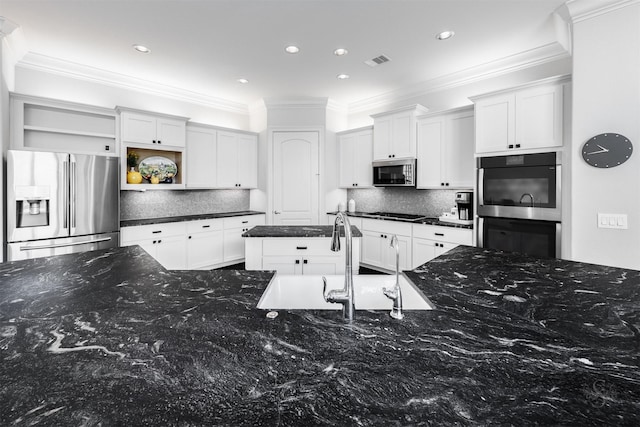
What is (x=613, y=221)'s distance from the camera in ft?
7.93

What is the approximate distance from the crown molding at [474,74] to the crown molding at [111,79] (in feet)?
8.87

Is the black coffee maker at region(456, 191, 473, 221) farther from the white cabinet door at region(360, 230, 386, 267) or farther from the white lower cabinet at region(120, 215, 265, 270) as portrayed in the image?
the white lower cabinet at region(120, 215, 265, 270)

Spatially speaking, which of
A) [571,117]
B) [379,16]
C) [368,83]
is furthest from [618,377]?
[368,83]

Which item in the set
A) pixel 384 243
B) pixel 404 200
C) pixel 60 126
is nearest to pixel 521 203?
pixel 384 243

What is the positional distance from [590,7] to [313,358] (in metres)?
3.57

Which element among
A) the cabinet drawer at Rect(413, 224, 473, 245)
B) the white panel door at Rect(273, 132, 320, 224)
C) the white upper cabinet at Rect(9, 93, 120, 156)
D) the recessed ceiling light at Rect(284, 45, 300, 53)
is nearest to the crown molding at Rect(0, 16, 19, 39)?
the white upper cabinet at Rect(9, 93, 120, 156)

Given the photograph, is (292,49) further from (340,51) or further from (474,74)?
(474,74)

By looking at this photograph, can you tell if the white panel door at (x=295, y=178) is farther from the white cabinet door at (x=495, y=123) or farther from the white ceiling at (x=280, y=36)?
the white cabinet door at (x=495, y=123)

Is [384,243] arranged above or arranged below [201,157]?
below

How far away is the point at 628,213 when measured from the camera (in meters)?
2.36

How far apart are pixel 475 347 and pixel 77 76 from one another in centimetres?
522

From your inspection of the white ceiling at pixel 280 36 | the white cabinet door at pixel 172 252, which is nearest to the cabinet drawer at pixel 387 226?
the white ceiling at pixel 280 36

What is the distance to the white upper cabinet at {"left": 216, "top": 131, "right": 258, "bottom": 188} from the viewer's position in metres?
5.09

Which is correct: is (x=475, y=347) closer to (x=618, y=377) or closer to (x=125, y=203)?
(x=618, y=377)
